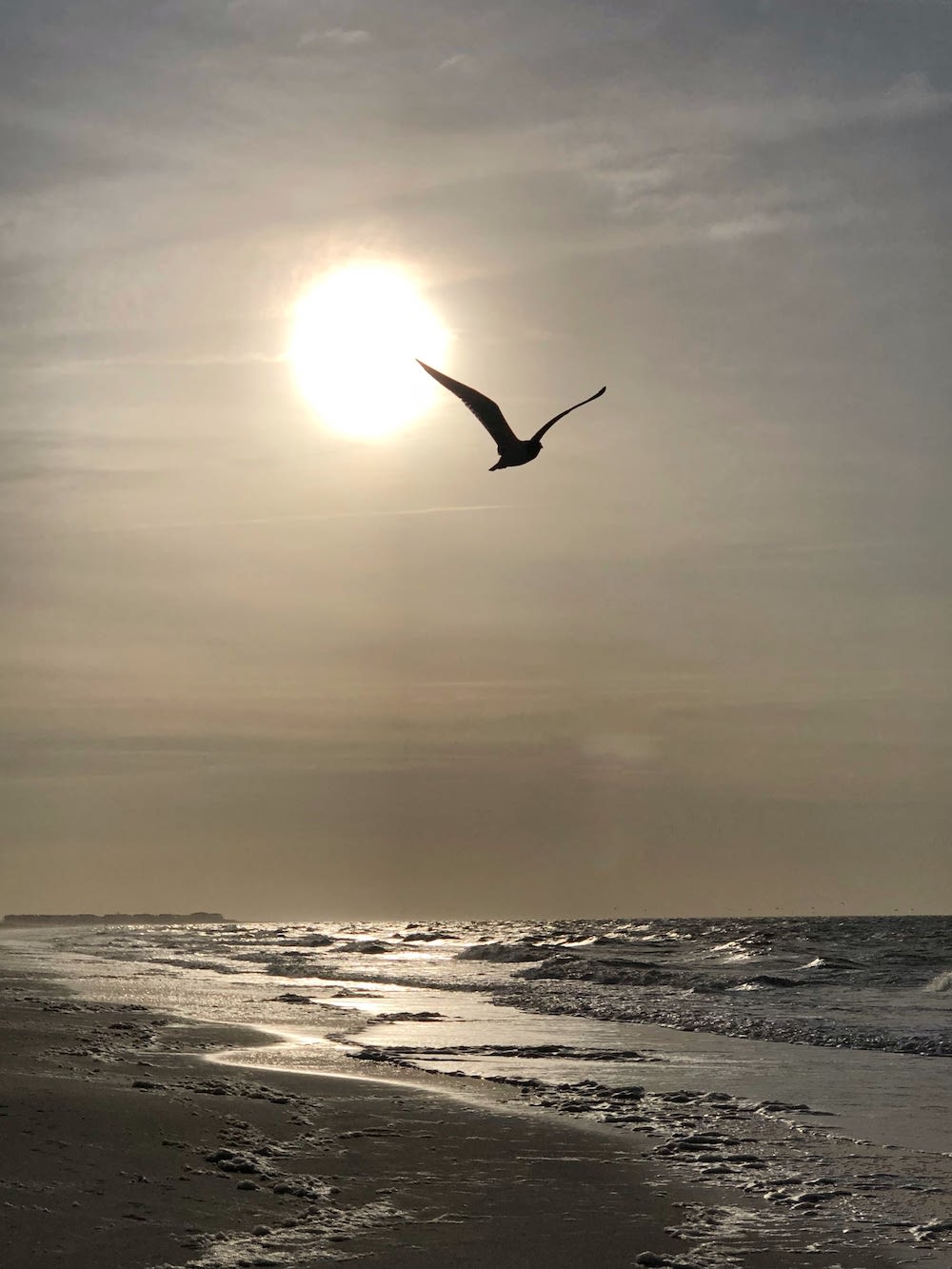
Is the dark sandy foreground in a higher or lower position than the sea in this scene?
higher

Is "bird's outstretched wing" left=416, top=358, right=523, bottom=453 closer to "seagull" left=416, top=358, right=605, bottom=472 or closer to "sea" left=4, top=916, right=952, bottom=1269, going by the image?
"seagull" left=416, top=358, right=605, bottom=472

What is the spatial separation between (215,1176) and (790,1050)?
11414 millimetres

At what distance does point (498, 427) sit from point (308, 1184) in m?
5.95

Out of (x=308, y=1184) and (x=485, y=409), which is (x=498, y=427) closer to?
(x=485, y=409)

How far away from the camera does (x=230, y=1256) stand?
23.2 feet

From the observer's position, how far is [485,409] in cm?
1086

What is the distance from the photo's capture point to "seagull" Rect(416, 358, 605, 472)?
10594mm

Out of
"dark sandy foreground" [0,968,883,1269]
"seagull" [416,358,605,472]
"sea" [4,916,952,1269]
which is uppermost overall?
"seagull" [416,358,605,472]

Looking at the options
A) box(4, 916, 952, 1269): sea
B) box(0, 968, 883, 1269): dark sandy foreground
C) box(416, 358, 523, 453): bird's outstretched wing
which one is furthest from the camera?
box(416, 358, 523, 453): bird's outstretched wing

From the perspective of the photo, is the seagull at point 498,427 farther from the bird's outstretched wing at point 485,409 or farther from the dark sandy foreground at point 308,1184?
the dark sandy foreground at point 308,1184

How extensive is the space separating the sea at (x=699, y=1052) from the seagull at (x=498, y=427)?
5.68m

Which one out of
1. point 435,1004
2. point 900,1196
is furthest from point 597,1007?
point 900,1196

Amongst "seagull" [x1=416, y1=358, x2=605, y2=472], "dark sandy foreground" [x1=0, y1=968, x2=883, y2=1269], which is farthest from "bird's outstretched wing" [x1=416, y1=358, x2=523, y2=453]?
"dark sandy foreground" [x1=0, y1=968, x2=883, y2=1269]

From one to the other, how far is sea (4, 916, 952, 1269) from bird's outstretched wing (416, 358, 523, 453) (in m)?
5.90
